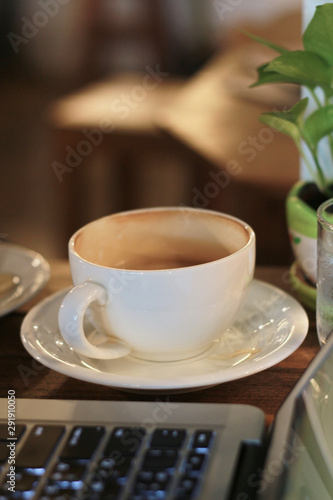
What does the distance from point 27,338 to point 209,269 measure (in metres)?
0.13

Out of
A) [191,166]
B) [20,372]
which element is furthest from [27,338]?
[191,166]

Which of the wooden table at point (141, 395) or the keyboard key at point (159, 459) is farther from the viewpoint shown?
the wooden table at point (141, 395)

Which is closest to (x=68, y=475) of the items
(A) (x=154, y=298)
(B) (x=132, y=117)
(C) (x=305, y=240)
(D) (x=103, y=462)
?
(D) (x=103, y=462)

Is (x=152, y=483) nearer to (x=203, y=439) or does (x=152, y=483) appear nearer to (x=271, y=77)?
(x=203, y=439)

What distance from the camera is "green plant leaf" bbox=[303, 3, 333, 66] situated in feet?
1.41

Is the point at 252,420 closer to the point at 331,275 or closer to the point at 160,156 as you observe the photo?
the point at 331,275

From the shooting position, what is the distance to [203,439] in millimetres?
294

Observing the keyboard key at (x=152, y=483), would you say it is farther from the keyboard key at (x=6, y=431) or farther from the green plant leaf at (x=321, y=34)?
the green plant leaf at (x=321, y=34)

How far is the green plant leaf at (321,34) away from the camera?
43 centimetres

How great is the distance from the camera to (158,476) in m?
0.27

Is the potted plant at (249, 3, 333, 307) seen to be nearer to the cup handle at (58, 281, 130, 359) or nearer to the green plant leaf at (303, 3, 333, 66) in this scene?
the green plant leaf at (303, 3, 333, 66)

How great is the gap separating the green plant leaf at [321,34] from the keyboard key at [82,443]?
0.30 m

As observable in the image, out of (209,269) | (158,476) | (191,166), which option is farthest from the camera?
(191,166)

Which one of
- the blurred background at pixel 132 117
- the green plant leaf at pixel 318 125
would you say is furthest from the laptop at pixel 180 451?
the blurred background at pixel 132 117
